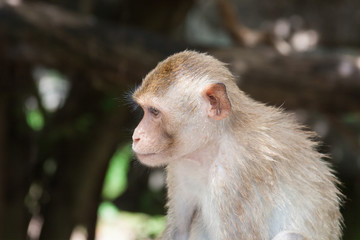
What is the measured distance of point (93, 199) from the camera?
25.6 ft

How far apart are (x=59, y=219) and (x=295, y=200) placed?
465cm

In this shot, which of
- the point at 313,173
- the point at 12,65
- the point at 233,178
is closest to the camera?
the point at 233,178

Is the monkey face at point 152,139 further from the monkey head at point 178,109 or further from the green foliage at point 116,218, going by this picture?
the green foliage at point 116,218

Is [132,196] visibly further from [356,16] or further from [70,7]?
[356,16]

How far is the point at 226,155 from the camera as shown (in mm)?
3541

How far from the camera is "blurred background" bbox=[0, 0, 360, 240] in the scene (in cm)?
629

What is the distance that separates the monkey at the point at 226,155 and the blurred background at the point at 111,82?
63 centimetres

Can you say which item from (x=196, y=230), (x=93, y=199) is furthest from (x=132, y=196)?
(x=196, y=230)

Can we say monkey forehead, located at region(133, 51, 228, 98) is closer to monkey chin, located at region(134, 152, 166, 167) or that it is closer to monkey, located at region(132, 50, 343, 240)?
monkey, located at region(132, 50, 343, 240)

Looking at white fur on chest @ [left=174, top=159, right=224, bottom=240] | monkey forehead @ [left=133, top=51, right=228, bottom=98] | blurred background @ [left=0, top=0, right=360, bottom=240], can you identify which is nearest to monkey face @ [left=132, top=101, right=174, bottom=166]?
monkey forehead @ [left=133, top=51, right=228, bottom=98]

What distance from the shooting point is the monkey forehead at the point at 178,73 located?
349 cm

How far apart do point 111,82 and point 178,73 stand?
3.21 m

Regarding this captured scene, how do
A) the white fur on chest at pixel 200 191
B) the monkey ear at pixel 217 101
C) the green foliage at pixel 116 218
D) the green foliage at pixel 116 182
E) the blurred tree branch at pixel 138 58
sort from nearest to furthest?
the monkey ear at pixel 217 101 → the white fur on chest at pixel 200 191 → the blurred tree branch at pixel 138 58 → the green foliage at pixel 116 218 → the green foliage at pixel 116 182

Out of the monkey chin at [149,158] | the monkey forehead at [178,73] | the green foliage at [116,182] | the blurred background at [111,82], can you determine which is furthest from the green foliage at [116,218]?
the monkey forehead at [178,73]
